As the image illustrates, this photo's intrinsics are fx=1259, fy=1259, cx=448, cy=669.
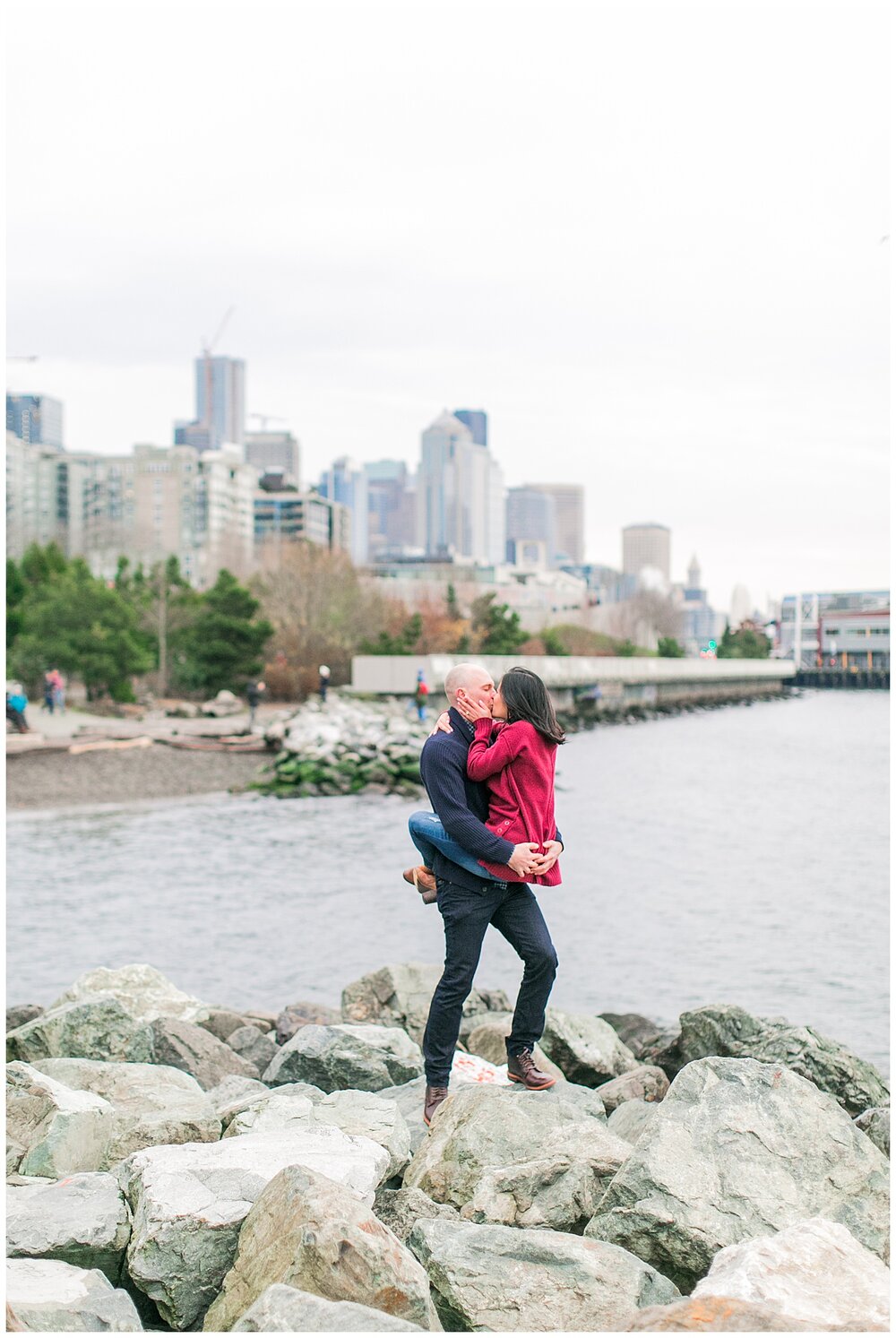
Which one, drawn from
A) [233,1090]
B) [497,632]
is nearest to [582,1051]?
[233,1090]

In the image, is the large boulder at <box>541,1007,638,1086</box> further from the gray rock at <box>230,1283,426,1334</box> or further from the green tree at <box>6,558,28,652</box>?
the green tree at <box>6,558,28,652</box>

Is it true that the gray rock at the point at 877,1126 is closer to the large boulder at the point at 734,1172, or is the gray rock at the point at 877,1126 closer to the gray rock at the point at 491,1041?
the large boulder at the point at 734,1172

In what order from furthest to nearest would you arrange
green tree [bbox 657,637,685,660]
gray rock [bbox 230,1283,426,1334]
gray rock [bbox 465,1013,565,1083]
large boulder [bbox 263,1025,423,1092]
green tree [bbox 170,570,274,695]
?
green tree [bbox 170,570,274,695]
green tree [bbox 657,637,685,660]
gray rock [bbox 465,1013,565,1083]
large boulder [bbox 263,1025,423,1092]
gray rock [bbox 230,1283,426,1334]

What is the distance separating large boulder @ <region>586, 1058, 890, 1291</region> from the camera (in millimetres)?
3068

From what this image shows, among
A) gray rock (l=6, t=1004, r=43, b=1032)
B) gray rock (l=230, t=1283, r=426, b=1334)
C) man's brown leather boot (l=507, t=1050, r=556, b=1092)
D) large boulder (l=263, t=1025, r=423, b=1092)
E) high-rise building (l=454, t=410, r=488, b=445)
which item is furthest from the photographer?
high-rise building (l=454, t=410, r=488, b=445)

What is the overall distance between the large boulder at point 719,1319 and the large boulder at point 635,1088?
6.59 feet

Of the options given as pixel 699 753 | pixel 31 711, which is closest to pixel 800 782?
pixel 699 753

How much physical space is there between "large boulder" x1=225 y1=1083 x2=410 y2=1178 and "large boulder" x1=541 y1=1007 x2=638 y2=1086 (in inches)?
53.3

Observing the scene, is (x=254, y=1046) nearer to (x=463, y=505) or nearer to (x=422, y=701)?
(x=422, y=701)

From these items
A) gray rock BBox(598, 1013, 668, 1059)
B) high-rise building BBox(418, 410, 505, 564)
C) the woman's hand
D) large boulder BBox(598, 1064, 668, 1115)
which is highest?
high-rise building BBox(418, 410, 505, 564)

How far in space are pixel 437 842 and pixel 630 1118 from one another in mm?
1387

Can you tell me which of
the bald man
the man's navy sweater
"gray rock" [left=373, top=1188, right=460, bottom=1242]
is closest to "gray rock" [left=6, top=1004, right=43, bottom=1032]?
the bald man

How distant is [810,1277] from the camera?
2.66m

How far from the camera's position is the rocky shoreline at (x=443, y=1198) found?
2615mm
